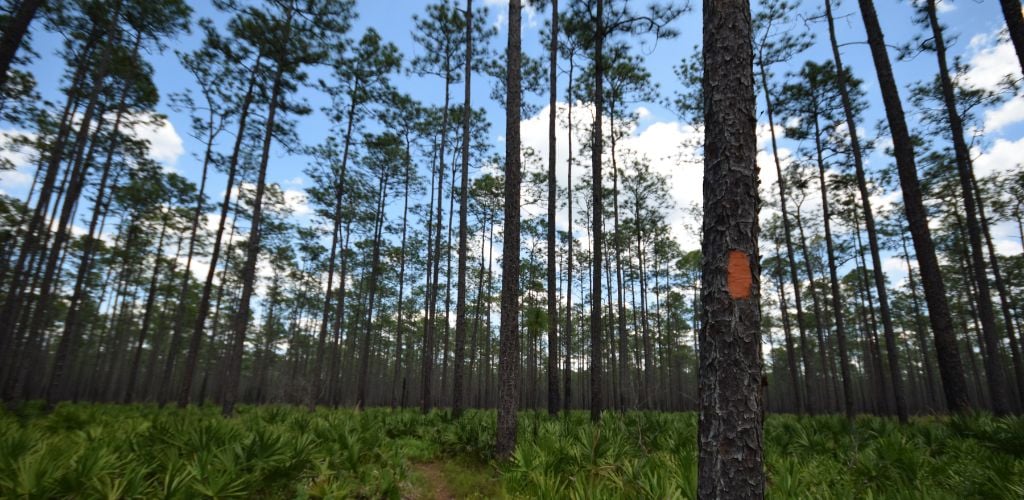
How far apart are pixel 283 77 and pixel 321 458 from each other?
1549cm

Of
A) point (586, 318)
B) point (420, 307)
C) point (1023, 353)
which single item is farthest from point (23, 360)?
point (1023, 353)

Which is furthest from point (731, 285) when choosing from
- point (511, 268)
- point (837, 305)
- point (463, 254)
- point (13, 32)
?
point (837, 305)

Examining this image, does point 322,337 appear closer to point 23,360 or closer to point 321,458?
point 23,360

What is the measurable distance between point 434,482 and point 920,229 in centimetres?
1143

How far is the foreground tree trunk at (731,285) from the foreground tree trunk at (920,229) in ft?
28.6

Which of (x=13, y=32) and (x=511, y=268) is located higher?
(x=13, y=32)

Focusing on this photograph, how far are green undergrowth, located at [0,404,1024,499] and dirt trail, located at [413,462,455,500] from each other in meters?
0.06

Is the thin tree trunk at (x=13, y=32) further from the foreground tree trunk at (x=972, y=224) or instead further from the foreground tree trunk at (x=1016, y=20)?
the foreground tree trunk at (x=972, y=224)

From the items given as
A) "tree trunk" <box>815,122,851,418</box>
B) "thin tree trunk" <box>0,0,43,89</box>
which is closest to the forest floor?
"thin tree trunk" <box>0,0,43,89</box>

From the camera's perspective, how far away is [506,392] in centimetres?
747

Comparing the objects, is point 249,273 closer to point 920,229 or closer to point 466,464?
point 466,464

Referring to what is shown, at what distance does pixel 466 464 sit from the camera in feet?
26.0

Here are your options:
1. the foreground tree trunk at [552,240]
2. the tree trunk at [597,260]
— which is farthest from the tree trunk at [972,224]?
the foreground tree trunk at [552,240]

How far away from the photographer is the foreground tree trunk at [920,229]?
26.4 ft
